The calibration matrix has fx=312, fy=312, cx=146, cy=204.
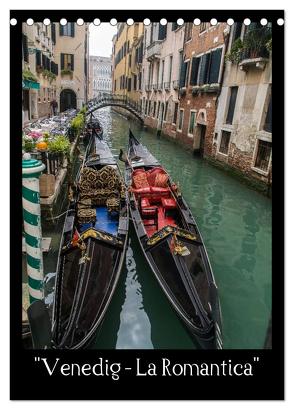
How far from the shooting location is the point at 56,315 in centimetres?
283

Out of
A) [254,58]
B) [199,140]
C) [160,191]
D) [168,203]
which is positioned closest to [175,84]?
[199,140]

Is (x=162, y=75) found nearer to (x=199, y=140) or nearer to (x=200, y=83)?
(x=200, y=83)

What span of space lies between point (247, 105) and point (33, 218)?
25.1 ft

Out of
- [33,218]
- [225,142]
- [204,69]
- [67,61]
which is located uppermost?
[67,61]

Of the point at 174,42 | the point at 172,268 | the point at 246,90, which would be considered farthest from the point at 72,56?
the point at 172,268

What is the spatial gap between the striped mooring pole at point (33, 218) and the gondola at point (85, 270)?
46 centimetres

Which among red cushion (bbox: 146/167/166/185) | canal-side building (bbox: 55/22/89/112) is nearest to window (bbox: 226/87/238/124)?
red cushion (bbox: 146/167/166/185)

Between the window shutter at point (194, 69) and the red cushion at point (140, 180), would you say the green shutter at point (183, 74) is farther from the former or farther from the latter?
the red cushion at point (140, 180)

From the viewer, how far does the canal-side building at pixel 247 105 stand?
24.7 ft

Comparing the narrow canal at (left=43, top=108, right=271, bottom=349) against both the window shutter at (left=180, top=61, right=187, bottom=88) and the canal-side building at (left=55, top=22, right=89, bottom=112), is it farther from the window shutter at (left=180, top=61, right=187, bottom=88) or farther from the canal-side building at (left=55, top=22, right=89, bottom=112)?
the canal-side building at (left=55, top=22, right=89, bottom=112)

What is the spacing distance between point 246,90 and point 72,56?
585 inches

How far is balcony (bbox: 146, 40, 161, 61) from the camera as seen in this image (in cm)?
1748

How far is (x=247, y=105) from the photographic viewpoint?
Answer: 8438 millimetres

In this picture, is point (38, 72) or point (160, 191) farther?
point (38, 72)
